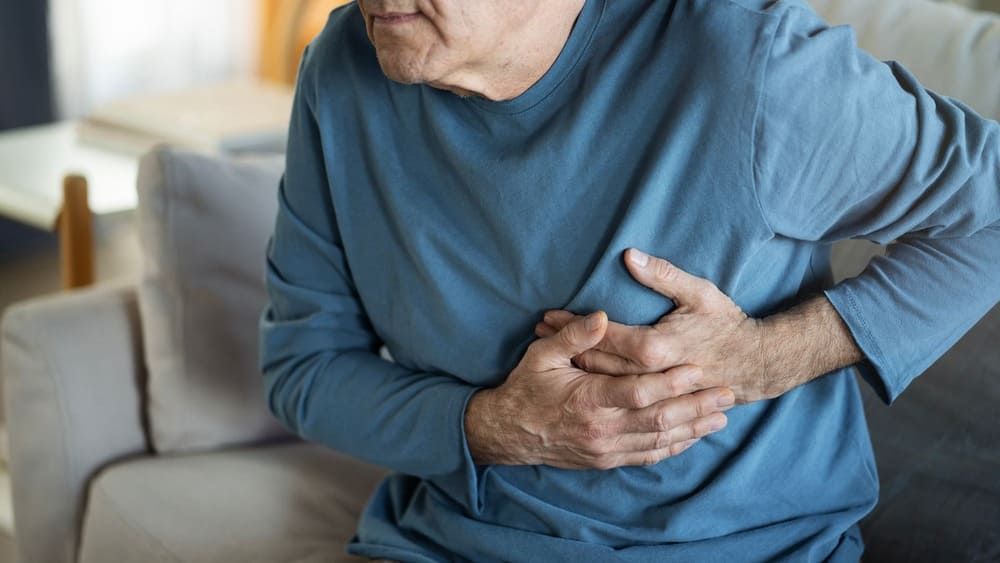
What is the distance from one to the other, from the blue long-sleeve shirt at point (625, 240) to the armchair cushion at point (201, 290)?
1.16 feet

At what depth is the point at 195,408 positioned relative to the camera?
67.0 inches

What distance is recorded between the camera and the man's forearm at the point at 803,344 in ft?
3.75

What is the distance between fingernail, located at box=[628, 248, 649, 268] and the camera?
3.66ft

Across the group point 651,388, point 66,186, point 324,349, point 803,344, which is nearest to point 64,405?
point 324,349

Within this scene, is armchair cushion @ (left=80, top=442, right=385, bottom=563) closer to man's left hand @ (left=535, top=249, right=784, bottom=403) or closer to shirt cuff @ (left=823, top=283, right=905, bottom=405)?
man's left hand @ (left=535, top=249, right=784, bottom=403)

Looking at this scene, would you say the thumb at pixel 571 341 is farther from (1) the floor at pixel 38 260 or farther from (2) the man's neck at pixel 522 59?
(1) the floor at pixel 38 260

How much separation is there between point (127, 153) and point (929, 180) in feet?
6.33

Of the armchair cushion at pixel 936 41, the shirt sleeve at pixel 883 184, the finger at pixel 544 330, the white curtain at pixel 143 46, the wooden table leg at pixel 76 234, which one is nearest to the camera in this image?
the shirt sleeve at pixel 883 184

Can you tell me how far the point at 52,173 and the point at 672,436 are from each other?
174 cm

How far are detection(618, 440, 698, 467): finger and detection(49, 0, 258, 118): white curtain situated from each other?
286 cm

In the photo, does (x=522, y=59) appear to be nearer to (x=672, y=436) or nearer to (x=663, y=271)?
(x=663, y=271)

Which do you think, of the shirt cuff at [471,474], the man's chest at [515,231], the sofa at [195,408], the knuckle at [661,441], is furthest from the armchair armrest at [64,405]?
the knuckle at [661,441]

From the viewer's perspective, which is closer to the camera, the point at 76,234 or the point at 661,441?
the point at 661,441

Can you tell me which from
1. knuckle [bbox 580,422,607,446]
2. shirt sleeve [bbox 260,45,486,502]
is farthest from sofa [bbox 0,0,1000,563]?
knuckle [bbox 580,422,607,446]
